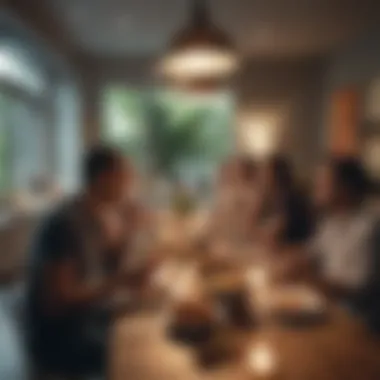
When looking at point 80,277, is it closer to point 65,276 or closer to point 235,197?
point 65,276

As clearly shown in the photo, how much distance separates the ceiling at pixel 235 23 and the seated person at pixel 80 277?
122 millimetres

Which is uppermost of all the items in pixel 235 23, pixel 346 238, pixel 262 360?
pixel 235 23

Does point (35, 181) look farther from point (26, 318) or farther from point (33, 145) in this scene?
point (26, 318)

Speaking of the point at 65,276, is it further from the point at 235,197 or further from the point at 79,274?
the point at 235,197

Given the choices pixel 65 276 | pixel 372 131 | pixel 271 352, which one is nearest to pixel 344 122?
pixel 372 131

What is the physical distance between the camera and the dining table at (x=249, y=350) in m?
0.70

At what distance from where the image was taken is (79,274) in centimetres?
79

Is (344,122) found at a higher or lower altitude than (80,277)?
higher

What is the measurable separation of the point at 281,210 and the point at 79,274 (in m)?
0.26

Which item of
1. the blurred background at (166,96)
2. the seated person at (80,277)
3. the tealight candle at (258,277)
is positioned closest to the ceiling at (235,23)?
the blurred background at (166,96)

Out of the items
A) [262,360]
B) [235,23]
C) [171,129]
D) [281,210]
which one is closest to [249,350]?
[262,360]

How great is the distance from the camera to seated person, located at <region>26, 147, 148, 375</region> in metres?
0.73

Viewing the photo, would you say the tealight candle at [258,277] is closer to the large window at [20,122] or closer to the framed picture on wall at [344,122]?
the framed picture on wall at [344,122]

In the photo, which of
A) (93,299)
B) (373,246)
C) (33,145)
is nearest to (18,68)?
(33,145)
